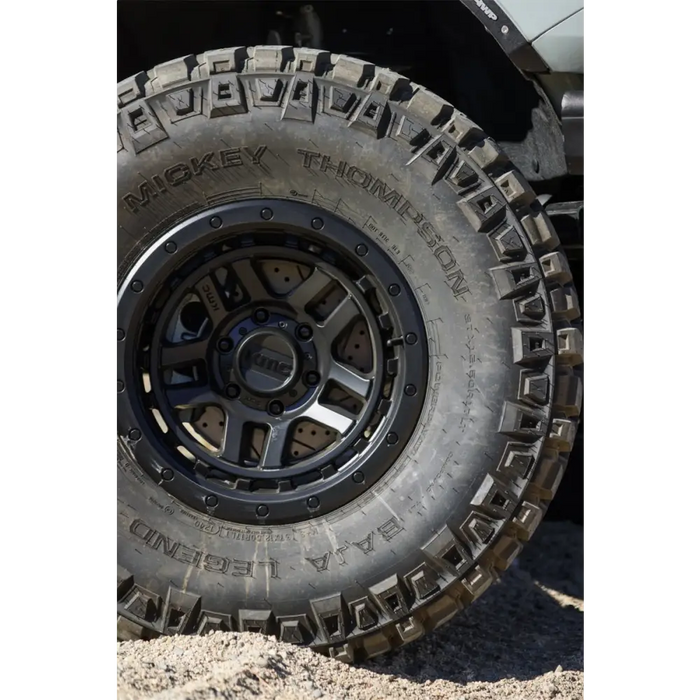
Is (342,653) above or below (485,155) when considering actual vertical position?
below

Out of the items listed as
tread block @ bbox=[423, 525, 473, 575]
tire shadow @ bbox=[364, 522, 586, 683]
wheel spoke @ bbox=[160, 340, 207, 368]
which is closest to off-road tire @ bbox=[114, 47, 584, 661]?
tread block @ bbox=[423, 525, 473, 575]

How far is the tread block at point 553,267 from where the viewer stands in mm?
2688

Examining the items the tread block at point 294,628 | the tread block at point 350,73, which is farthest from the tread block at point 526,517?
the tread block at point 350,73

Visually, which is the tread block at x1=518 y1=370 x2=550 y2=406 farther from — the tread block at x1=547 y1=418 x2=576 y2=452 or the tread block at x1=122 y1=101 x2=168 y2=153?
the tread block at x1=122 y1=101 x2=168 y2=153

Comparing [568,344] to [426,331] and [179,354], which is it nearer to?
[426,331]

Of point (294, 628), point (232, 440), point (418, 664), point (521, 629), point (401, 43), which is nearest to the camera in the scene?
point (294, 628)

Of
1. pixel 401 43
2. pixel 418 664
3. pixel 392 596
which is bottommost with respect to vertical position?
pixel 418 664

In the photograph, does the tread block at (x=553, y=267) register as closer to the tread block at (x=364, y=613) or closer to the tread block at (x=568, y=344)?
the tread block at (x=568, y=344)

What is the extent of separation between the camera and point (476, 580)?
2670 mm

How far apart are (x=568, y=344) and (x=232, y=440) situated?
3.08 feet

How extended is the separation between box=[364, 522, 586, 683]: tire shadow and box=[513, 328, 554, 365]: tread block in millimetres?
897

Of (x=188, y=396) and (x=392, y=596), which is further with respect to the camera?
(x=188, y=396)

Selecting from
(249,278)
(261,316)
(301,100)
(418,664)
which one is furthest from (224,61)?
(418,664)
